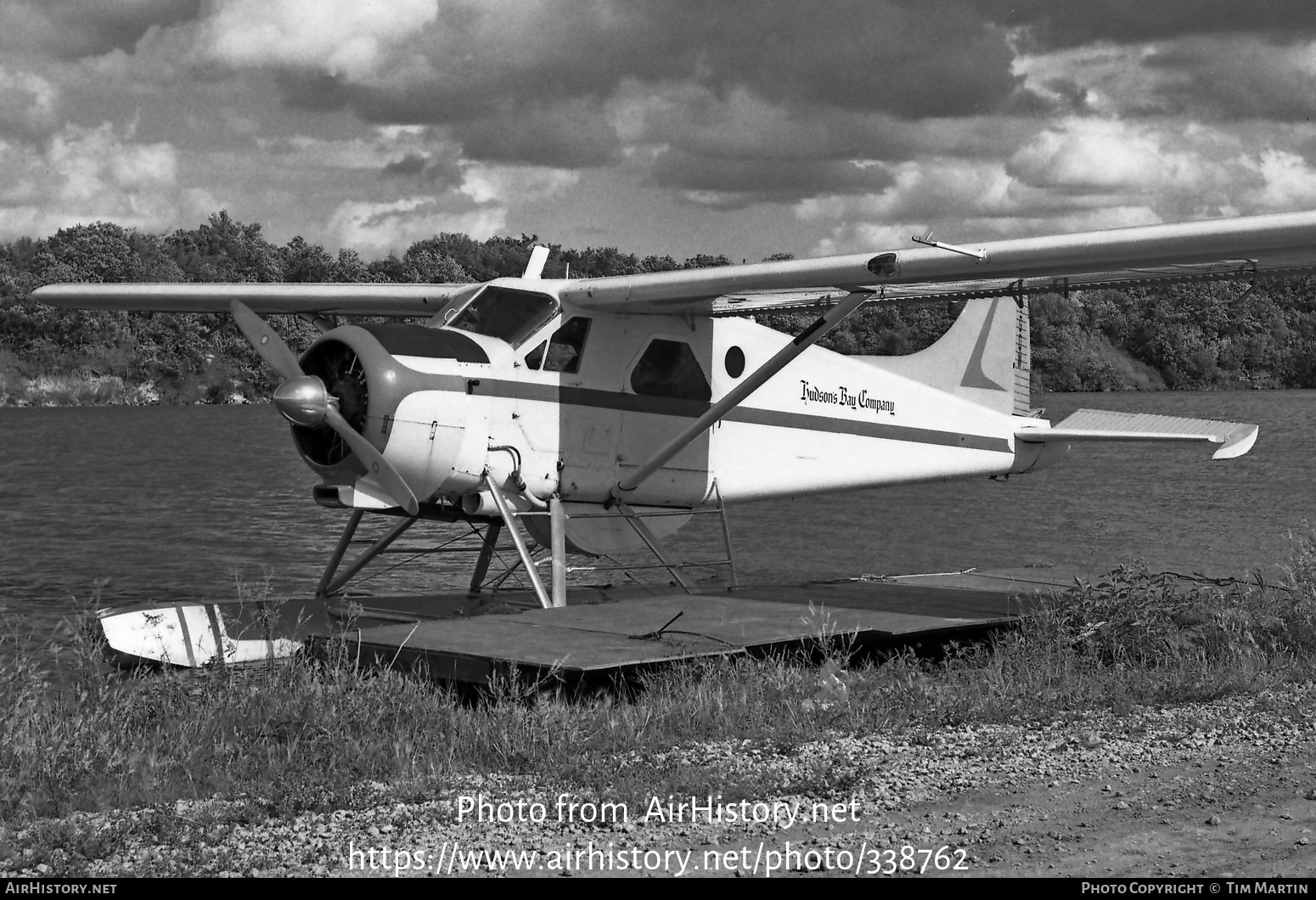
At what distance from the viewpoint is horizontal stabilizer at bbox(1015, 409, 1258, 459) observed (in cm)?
1048

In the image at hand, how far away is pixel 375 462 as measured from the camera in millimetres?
8641

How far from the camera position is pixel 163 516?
2386 cm

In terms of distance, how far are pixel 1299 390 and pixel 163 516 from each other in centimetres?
8321

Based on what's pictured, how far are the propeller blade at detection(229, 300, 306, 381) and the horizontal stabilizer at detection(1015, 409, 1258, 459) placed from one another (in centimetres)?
663

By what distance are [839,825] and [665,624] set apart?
3518 millimetres

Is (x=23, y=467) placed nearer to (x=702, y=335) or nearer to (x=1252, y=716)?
(x=702, y=335)

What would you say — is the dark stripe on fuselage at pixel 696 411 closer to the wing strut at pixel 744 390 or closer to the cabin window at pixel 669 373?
the cabin window at pixel 669 373

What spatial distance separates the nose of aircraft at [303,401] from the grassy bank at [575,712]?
169 cm

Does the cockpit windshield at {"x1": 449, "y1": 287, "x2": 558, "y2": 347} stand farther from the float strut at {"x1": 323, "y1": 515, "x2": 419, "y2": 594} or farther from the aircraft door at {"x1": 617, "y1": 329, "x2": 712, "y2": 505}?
the float strut at {"x1": 323, "y1": 515, "x2": 419, "y2": 594}

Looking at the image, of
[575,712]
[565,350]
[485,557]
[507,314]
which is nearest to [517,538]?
[565,350]

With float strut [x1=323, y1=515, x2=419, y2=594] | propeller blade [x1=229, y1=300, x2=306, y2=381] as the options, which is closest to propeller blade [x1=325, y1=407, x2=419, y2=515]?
propeller blade [x1=229, y1=300, x2=306, y2=381]

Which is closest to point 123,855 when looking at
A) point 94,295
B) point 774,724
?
point 774,724

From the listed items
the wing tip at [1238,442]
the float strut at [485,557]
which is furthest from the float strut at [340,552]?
the wing tip at [1238,442]

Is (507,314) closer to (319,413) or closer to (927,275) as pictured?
(319,413)
